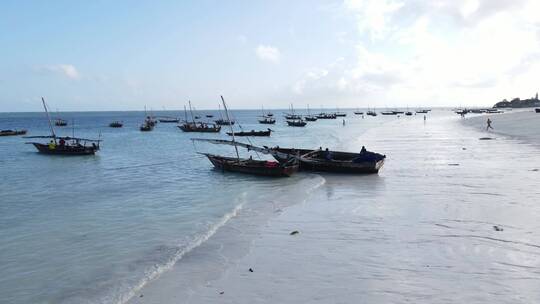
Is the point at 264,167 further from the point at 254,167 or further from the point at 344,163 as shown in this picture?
the point at 344,163

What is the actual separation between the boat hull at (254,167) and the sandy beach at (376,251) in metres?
5.09

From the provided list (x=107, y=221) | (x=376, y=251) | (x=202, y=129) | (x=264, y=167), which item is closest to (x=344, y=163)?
(x=264, y=167)

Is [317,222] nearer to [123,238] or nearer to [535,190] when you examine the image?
[123,238]

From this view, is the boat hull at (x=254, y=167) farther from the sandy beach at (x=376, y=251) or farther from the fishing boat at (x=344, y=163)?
the sandy beach at (x=376, y=251)

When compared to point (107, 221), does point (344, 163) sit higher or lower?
higher

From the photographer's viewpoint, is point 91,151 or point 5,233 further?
A: point 91,151

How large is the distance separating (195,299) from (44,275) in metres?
4.16

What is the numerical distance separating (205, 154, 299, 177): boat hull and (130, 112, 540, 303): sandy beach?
200 inches

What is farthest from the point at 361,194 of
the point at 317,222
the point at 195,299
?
the point at 195,299

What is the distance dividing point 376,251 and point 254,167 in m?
14.3

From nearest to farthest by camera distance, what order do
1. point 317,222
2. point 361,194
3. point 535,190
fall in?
point 317,222 → point 535,190 → point 361,194

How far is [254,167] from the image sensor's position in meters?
24.4

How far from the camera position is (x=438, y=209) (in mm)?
14430

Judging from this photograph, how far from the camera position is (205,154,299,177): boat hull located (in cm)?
2361
